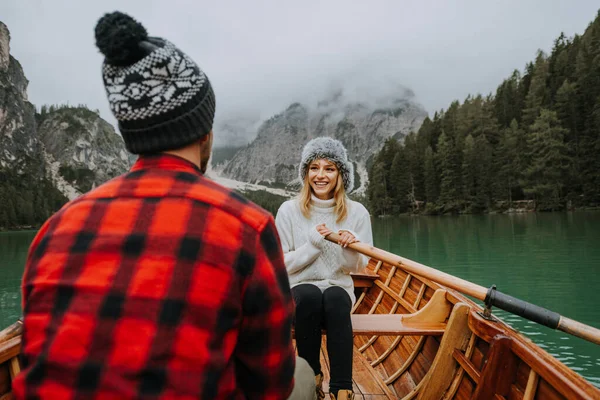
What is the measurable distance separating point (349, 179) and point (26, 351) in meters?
2.86

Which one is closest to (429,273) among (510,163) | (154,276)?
(154,276)

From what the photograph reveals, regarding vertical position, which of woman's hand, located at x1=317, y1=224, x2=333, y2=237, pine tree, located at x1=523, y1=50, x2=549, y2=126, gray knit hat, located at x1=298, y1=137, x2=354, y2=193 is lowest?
woman's hand, located at x1=317, y1=224, x2=333, y2=237

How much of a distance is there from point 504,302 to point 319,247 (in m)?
1.33

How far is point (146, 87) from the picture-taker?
42.9 inches

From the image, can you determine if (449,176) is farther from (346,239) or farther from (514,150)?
(346,239)

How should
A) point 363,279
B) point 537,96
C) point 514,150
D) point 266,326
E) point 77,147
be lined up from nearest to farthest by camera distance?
1. point 266,326
2. point 363,279
3. point 514,150
4. point 537,96
5. point 77,147

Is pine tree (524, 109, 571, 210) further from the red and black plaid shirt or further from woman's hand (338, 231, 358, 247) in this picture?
the red and black plaid shirt

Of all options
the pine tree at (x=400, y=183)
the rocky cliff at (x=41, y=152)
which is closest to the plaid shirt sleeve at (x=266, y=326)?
the pine tree at (x=400, y=183)

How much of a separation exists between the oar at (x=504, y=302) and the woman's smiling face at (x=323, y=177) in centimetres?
50

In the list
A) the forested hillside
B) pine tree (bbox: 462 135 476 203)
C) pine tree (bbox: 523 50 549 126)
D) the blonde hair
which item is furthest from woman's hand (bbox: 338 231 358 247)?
pine tree (bbox: 523 50 549 126)

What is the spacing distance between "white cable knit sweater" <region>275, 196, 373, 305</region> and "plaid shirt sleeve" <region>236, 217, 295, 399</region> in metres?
1.88

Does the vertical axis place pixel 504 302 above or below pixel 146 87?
below

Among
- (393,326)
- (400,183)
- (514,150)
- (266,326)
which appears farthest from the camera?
(400,183)

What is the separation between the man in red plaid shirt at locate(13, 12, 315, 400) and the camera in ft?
3.00
